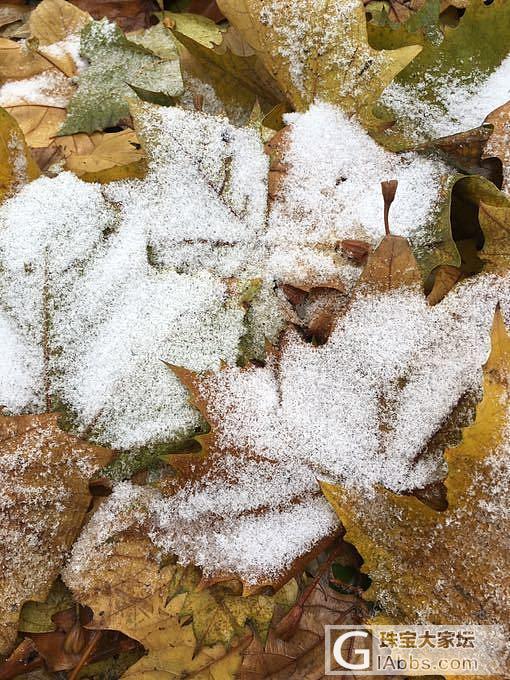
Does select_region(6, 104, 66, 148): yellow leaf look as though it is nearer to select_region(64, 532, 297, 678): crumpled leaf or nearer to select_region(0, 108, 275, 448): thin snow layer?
select_region(0, 108, 275, 448): thin snow layer

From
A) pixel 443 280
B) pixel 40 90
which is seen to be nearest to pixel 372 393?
pixel 443 280

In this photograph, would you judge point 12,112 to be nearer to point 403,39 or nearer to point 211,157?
point 211,157

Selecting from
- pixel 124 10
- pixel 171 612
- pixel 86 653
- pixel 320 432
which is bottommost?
pixel 86 653

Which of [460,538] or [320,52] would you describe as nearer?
[460,538]

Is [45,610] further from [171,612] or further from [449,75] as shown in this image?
[449,75]

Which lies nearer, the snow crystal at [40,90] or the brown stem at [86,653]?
the brown stem at [86,653]

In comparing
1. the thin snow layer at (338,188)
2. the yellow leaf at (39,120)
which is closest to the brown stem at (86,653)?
the thin snow layer at (338,188)

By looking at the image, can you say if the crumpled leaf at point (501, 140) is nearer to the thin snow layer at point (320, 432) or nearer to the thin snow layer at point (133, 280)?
the thin snow layer at point (320, 432)

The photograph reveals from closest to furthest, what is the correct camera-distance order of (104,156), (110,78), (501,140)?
(501,140) < (104,156) < (110,78)
